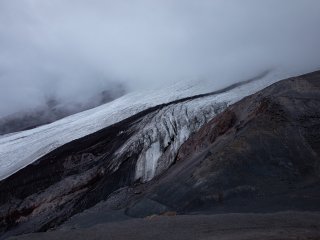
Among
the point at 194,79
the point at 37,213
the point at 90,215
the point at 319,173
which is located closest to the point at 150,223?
the point at 90,215

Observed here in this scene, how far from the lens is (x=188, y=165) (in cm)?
1466

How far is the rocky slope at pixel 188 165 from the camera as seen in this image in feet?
40.1

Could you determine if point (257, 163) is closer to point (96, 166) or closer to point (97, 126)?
point (96, 166)

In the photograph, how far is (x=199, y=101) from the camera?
23141 mm

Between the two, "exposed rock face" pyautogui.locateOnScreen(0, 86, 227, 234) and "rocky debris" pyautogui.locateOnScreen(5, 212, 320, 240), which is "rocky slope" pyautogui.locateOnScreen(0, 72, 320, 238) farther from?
"rocky debris" pyautogui.locateOnScreen(5, 212, 320, 240)

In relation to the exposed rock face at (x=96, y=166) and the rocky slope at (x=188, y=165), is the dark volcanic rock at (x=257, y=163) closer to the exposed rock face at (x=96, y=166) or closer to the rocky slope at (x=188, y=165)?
the rocky slope at (x=188, y=165)

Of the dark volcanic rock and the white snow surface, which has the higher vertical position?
the white snow surface

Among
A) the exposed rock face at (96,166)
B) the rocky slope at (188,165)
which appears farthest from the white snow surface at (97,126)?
the rocky slope at (188,165)

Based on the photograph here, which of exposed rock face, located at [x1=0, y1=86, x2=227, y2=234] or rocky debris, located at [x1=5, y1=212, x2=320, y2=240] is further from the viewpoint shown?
exposed rock face, located at [x1=0, y1=86, x2=227, y2=234]

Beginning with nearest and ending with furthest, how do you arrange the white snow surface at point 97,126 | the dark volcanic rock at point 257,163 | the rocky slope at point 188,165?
the dark volcanic rock at point 257,163, the rocky slope at point 188,165, the white snow surface at point 97,126

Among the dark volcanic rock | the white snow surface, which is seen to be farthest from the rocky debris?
the white snow surface

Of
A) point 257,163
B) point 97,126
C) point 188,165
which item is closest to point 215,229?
point 257,163

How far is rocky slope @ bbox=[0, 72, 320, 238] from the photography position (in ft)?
40.1

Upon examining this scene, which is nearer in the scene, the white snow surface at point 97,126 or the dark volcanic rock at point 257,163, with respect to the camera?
the dark volcanic rock at point 257,163
